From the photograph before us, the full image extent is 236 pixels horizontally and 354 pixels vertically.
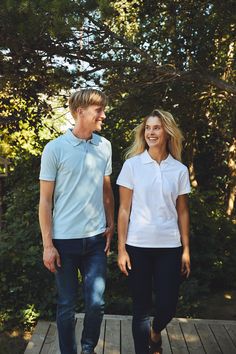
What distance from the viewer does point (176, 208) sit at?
306cm

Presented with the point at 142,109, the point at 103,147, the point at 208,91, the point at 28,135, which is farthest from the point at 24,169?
the point at 103,147

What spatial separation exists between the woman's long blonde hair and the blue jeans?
64 centimetres

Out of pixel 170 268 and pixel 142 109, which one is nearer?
pixel 170 268

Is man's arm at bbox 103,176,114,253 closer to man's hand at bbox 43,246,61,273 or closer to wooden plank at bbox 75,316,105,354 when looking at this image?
man's hand at bbox 43,246,61,273

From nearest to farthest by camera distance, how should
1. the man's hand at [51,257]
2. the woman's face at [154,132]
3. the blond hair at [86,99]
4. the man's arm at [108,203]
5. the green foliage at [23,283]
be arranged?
the man's hand at [51,257] < the blond hair at [86,99] < the woman's face at [154,132] < the man's arm at [108,203] < the green foliage at [23,283]

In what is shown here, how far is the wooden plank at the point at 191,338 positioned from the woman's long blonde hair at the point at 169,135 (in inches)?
62.3

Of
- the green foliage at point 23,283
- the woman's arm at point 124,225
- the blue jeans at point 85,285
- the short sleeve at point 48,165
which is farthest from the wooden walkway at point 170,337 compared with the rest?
the short sleeve at point 48,165

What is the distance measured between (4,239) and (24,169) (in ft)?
8.60

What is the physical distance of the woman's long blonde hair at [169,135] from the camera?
2998mm

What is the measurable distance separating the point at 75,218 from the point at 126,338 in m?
1.54

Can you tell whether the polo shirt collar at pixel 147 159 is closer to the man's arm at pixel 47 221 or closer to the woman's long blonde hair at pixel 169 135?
the woman's long blonde hair at pixel 169 135

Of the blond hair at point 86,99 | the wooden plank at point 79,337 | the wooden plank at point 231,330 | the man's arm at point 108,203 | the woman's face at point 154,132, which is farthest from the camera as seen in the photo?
the wooden plank at point 231,330

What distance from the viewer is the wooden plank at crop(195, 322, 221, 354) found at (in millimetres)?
3664

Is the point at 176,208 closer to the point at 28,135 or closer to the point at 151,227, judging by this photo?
the point at 151,227
